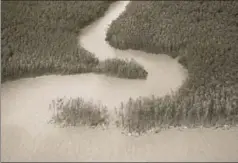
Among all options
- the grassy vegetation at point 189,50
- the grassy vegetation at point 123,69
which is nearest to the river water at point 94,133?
the grassy vegetation at point 123,69

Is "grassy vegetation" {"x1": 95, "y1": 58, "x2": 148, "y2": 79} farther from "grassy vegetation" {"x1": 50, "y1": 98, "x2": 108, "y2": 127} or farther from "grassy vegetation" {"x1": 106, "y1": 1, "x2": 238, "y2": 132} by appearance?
"grassy vegetation" {"x1": 50, "y1": 98, "x2": 108, "y2": 127}

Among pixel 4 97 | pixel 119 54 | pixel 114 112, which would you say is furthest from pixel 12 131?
→ pixel 119 54

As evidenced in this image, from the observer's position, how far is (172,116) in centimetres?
625

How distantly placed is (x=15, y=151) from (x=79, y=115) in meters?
1.05

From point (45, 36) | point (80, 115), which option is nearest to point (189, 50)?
point (80, 115)

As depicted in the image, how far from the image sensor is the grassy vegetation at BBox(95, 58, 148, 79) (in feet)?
24.3

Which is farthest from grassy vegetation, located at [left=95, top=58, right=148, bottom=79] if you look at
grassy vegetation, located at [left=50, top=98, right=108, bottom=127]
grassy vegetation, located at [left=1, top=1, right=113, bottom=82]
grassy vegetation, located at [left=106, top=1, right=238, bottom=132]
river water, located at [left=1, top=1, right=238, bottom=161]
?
grassy vegetation, located at [left=50, top=98, right=108, bottom=127]

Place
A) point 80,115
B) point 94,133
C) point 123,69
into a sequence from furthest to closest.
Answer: point 123,69 → point 80,115 → point 94,133

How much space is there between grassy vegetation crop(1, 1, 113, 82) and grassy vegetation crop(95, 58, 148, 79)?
25cm

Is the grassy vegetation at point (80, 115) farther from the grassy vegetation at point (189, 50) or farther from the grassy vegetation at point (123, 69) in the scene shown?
the grassy vegetation at point (123, 69)

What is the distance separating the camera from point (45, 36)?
845 cm

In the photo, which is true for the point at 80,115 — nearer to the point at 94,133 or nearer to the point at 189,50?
the point at 94,133

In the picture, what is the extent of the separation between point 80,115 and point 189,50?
2.72 meters

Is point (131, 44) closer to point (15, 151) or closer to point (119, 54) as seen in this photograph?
point (119, 54)
